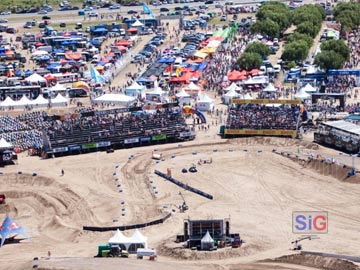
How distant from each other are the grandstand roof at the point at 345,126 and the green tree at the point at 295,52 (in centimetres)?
2802

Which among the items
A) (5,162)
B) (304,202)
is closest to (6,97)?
(5,162)

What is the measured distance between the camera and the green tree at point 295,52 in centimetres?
10319

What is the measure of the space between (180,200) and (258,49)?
149 ft

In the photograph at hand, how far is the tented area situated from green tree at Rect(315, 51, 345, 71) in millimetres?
48769

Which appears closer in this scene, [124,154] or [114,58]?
[124,154]

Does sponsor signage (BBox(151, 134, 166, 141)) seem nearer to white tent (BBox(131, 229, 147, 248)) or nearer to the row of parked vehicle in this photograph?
white tent (BBox(131, 229, 147, 248))

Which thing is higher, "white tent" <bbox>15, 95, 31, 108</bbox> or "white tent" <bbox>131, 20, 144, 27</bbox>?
"white tent" <bbox>131, 20, 144, 27</bbox>

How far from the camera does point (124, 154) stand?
75.2 meters

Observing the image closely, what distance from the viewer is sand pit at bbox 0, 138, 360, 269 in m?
52.2

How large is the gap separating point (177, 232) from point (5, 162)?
22930 mm

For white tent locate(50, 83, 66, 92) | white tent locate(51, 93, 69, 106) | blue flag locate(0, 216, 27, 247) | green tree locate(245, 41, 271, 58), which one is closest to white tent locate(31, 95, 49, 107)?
white tent locate(51, 93, 69, 106)

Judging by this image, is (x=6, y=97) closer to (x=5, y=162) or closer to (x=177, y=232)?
(x=5, y=162)

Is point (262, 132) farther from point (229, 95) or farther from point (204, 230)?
point (204, 230)

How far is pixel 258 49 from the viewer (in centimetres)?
10481
